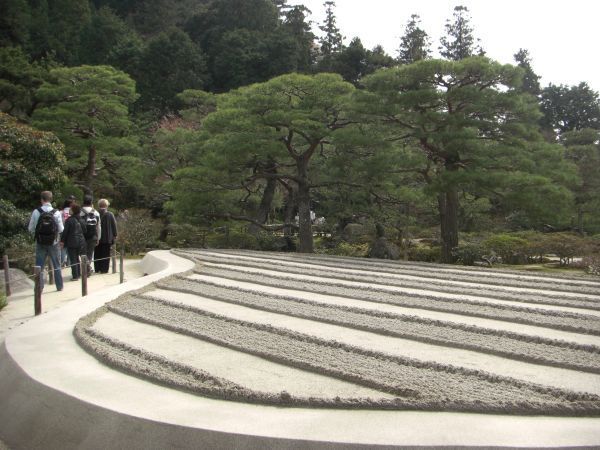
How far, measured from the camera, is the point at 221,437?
2.58m

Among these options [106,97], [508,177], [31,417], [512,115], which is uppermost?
[106,97]

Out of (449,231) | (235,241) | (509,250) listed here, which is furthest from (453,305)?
(235,241)

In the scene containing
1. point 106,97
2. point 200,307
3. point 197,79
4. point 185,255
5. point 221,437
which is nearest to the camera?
point 221,437

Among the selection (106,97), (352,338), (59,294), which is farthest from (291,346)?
(106,97)

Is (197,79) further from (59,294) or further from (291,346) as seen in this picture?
(291,346)

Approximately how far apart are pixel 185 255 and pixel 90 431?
799 cm

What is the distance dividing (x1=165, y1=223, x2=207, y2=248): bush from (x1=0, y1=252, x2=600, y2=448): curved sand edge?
1217 centimetres

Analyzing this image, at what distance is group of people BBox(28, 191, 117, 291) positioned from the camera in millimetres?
7164

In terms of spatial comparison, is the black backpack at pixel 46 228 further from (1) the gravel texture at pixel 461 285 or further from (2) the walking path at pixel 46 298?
(1) the gravel texture at pixel 461 285

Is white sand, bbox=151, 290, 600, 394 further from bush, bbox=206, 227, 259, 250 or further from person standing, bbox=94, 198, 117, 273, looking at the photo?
bush, bbox=206, 227, 259, 250

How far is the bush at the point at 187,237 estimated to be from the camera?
15727 mm

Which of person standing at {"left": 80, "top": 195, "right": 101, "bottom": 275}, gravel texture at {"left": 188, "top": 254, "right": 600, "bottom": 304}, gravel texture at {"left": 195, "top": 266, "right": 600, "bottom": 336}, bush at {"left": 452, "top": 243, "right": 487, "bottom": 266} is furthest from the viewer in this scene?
bush at {"left": 452, "top": 243, "right": 487, "bottom": 266}

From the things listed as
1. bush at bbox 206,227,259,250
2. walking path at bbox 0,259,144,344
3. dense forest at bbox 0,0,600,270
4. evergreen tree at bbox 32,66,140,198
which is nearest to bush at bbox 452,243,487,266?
dense forest at bbox 0,0,600,270

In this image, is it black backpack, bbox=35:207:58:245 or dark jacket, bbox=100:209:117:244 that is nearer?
black backpack, bbox=35:207:58:245
